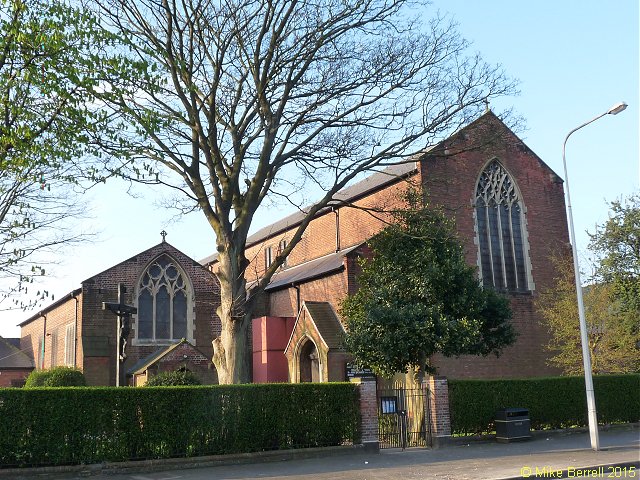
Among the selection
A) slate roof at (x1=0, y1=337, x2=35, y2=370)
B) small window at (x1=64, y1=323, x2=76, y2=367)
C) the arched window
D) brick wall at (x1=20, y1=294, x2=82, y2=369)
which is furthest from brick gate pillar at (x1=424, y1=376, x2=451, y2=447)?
slate roof at (x1=0, y1=337, x2=35, y2=370)

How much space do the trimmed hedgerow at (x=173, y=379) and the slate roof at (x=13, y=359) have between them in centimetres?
2421

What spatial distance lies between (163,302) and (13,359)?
802 inches

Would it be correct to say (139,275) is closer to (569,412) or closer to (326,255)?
(326,255)

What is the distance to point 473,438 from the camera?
19453 millimetres

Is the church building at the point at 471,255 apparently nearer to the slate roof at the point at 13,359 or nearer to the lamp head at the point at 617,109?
the lamp head at the point at 617,109

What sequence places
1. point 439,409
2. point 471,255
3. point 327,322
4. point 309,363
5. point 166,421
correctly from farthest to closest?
point 309,363, point 471,255, point 327,322, point 439,409, point 166,421

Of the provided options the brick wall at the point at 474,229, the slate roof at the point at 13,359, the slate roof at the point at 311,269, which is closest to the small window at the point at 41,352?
the slate roof at the point at 13,359

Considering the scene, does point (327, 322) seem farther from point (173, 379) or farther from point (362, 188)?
point (362, 188)

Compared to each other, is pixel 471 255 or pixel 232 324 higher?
pixel 471 255

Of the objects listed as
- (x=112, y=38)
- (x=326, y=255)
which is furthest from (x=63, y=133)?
(x=326, y=255)

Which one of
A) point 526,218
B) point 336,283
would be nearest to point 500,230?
point 526,218

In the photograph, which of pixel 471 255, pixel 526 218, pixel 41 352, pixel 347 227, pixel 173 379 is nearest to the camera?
pixel 173 379

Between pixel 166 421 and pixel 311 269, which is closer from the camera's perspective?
pixel 166 421

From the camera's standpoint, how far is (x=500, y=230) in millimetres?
29484
